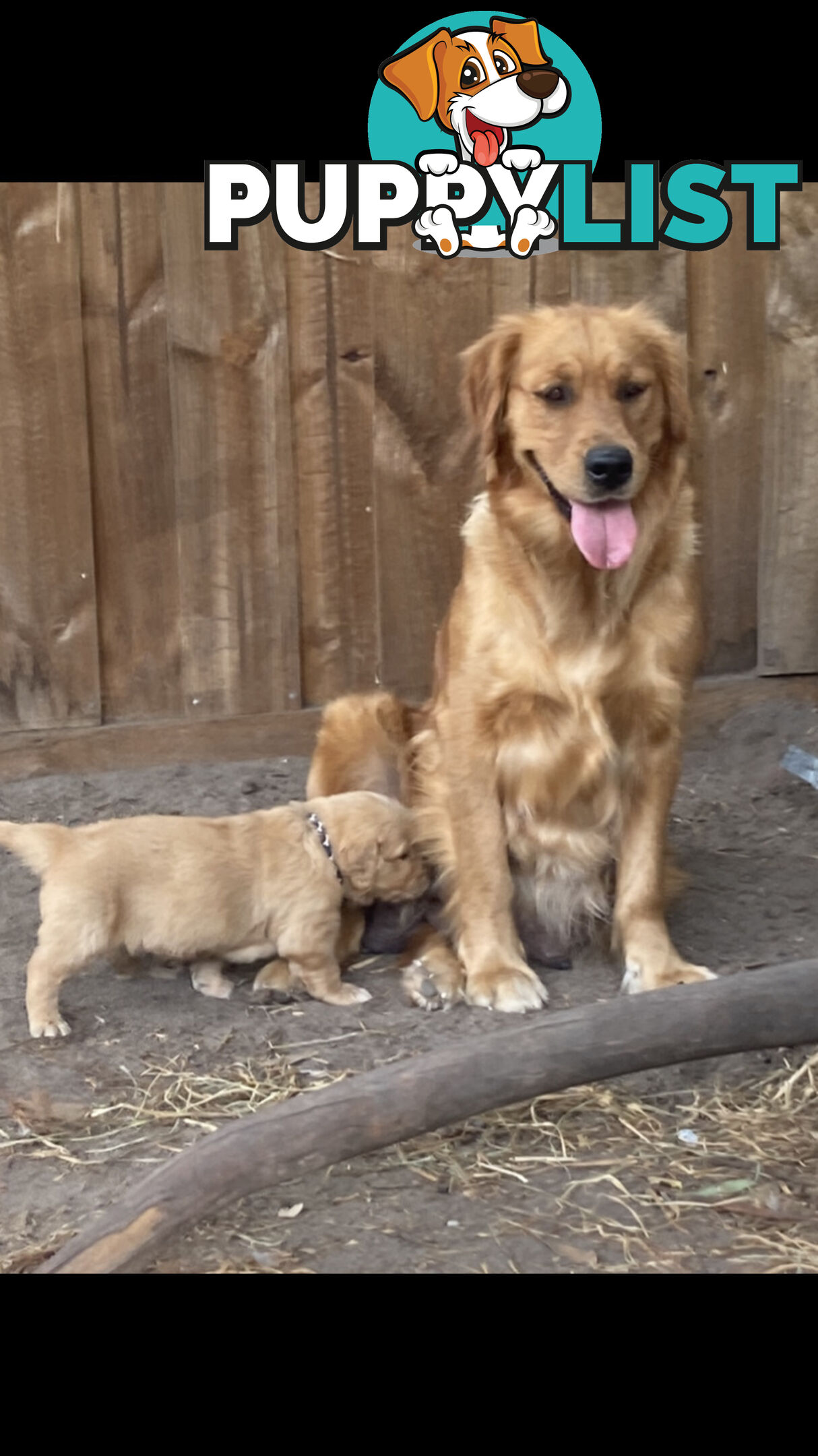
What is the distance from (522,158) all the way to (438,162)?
0.96ft

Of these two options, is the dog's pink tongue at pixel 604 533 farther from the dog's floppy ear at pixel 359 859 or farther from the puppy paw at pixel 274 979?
the puppy paw at pixel 274 979

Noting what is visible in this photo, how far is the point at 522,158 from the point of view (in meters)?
5.18

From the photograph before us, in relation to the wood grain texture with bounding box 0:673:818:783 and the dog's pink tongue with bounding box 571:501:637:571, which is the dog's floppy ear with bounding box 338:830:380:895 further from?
the wood grain texture with bounding box 0:673:818:783

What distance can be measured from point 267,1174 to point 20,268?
11.2 ft

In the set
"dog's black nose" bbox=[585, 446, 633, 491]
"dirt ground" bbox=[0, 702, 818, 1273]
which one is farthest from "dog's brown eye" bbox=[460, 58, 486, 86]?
"dirt ground" bbox=[0, 702, 818, 1273]

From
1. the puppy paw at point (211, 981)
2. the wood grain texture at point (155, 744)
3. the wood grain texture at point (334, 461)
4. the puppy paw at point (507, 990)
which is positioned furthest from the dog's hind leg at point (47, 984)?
the wood grain texture at point (334, 461)

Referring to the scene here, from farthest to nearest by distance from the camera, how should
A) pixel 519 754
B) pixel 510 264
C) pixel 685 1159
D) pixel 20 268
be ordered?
pixel 510 264 → pixel 20 268 → pixel 519 754 → pixel 685 1159

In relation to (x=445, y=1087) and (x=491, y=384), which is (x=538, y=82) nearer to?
(x=491, y=384)

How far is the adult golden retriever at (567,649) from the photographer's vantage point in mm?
3809

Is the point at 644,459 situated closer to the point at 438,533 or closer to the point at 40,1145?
the point at 438,533

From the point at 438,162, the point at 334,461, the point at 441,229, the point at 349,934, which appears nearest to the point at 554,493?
the point at 349,934

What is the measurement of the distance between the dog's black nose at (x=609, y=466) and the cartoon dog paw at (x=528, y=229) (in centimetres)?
191

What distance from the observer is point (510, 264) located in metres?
5.30

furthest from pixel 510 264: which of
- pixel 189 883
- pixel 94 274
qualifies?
pixel 189 883
